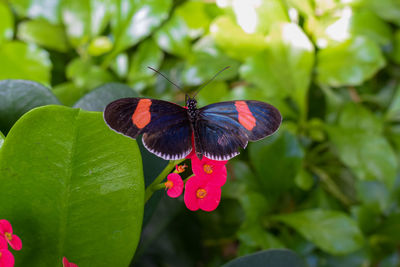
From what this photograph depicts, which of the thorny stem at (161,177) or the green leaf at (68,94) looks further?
the green leaf at (68,94)

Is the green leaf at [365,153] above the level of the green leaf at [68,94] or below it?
below

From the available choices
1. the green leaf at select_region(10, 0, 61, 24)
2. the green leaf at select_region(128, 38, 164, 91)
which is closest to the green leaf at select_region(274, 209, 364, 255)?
the green leaf at select_region(128, 38, 164, 91)

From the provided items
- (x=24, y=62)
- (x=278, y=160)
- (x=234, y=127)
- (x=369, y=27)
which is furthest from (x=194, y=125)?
(x=369, y=27)

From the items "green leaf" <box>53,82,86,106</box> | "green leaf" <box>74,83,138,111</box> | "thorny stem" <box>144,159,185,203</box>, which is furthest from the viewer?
"green leaf" <box>53,82,86,106</box>

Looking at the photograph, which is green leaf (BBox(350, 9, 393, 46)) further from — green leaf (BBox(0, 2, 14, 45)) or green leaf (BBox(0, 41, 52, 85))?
green leaf (BBox(0, 2, 14, 45))

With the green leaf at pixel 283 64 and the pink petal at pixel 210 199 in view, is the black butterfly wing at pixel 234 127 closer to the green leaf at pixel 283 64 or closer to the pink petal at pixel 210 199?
the pink petal at pixel 210 199

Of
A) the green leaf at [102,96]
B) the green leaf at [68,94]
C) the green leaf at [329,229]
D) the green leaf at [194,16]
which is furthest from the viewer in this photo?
the green leaf at [194,16]

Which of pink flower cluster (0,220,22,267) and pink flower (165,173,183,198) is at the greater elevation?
pink flower cluster (0,220,22,267)

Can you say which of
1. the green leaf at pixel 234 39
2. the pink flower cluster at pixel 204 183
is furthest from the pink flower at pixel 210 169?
the green leaf at pixel 234 39
